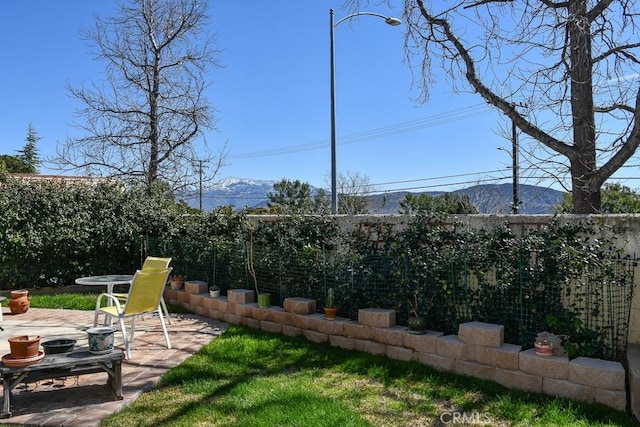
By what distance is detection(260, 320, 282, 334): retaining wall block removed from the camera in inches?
225

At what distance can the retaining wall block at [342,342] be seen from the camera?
494 centimetres

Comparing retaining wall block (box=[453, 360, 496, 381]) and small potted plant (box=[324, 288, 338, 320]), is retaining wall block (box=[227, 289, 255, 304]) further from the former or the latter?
retaining wall block (box=[453, 360, 496, 381])

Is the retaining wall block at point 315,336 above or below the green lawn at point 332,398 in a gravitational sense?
above

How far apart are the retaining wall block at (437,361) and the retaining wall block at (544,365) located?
0.61 meters

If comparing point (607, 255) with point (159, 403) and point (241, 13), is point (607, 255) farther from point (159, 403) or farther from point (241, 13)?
point (241, 13)

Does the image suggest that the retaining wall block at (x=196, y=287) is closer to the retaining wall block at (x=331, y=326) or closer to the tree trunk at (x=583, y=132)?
the retaining wall block at (x=331, y=326)

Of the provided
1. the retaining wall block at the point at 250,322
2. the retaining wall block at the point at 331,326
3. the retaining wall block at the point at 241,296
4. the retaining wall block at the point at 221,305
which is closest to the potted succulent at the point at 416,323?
the retaining wall block at the point at 331,326

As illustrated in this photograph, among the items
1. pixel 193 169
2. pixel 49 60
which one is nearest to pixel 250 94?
pixel 193 169

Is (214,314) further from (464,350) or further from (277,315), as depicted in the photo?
(464,350)

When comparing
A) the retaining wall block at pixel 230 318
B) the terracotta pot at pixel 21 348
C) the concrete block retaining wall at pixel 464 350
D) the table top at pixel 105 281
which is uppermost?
the table top at pixel 105 281

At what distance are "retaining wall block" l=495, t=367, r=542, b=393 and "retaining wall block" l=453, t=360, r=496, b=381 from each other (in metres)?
0.05

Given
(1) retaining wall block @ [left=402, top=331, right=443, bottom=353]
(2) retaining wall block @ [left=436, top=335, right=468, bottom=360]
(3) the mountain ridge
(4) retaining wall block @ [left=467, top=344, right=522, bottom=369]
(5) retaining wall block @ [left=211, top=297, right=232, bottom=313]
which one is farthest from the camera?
(5) retaining wall block @ [left=211, top=297, right=232, bottom=313]

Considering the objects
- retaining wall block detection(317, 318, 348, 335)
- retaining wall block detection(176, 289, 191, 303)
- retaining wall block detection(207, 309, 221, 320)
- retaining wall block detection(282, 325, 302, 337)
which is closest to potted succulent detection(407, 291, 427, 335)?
retaining wall block detection(317, 318, 348, 335)

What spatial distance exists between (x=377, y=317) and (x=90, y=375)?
2.75 meters
